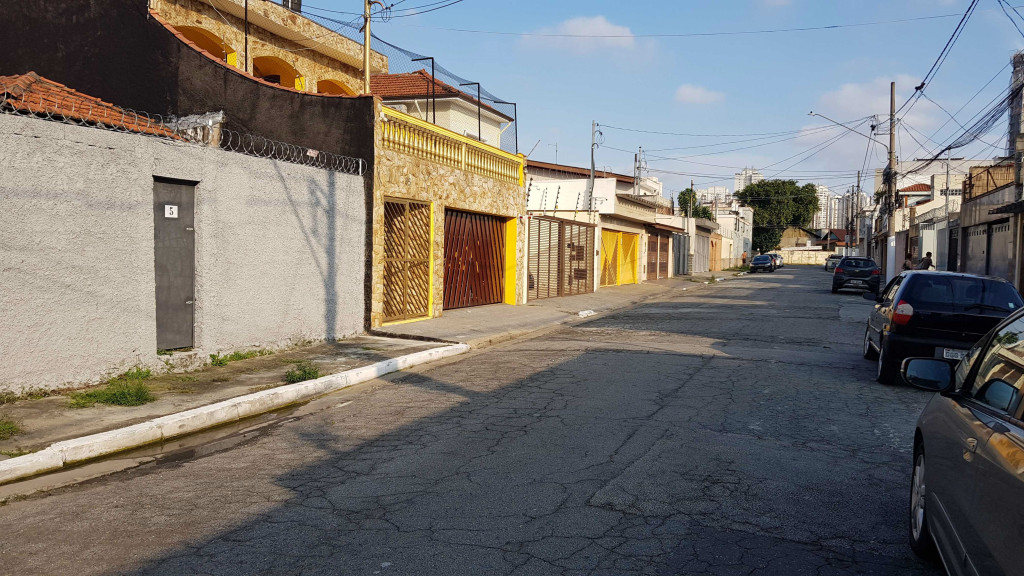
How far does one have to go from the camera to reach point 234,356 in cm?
1065

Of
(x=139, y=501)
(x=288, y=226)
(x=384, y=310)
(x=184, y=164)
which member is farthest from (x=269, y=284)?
(x=139, y=501)

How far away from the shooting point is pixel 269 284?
11.4 metres

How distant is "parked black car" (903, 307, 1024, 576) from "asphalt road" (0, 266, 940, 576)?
56cm

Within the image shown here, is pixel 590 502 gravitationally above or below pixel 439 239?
below

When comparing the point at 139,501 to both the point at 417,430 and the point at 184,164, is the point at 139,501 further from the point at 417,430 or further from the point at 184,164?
the point at 184,164

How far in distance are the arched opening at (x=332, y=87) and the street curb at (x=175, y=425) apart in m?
14.1

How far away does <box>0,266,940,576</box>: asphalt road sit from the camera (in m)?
4.05

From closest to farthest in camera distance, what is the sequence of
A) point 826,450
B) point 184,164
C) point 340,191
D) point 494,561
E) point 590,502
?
point 494,561 < point 590,502 < point 826,450 < point 184,164 < point 340,191

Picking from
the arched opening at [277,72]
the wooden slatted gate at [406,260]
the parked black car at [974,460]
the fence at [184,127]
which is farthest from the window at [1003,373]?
the arched opening at [277,72]

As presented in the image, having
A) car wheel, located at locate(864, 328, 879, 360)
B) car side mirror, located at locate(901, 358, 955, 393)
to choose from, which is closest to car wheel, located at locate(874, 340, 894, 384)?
car wheel, located at locate(864, 328, 879, 360)

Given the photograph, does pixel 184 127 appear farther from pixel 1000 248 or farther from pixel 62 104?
pixel 1000 248

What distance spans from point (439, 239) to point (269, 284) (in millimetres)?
5925

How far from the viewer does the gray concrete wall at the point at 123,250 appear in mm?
7703

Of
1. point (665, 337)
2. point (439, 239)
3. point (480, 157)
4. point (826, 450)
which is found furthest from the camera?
point (480, 157)
